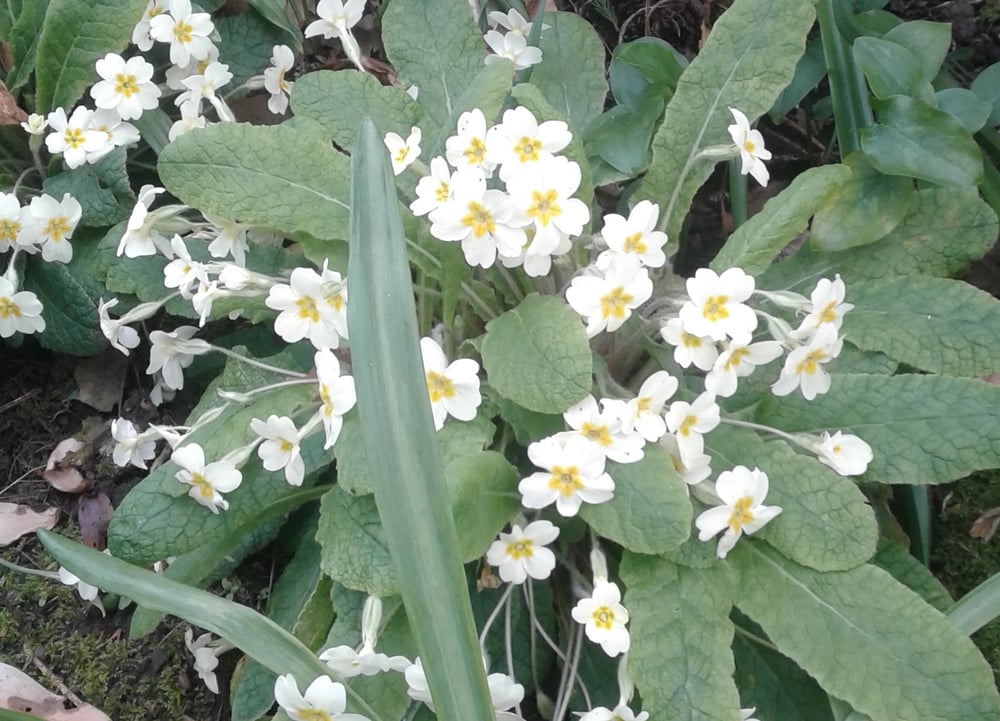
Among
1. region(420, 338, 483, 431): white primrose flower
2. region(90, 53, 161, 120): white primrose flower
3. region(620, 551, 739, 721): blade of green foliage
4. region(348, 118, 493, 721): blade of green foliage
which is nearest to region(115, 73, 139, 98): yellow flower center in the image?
region(90, 53, 161, 120): white primrose flower

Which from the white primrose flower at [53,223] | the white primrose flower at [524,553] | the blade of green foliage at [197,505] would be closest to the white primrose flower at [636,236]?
the white primrose flower at [524,553]

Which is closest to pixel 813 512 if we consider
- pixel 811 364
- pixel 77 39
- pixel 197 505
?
pixel 811 364

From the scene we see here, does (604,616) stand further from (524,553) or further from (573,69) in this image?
(573,69)

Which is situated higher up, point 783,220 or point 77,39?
point 77,39

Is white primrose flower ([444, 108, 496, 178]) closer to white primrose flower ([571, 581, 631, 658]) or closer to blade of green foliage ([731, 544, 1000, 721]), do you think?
white primrose flower ([571, 581, 631, 658])

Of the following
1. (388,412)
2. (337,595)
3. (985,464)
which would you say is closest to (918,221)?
(985,464)

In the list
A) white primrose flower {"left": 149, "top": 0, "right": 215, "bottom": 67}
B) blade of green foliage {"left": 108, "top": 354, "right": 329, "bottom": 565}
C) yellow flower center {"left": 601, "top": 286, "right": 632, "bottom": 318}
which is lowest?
blade of green foliage {"left": 108, "top": 354, "right": 329, "bottom": 565}

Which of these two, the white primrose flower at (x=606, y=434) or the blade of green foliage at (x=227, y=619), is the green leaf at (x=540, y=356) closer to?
the white primrose flower at (x=606, y=434)

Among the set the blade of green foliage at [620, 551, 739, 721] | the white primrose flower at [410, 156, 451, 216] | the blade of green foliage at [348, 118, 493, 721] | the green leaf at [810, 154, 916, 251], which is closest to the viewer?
the blade of green foliage at [348, 118, 493, 721]

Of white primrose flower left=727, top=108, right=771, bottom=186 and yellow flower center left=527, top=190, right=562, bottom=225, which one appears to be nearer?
yellow flower center left=527, top=190, right=562, bottom=225
